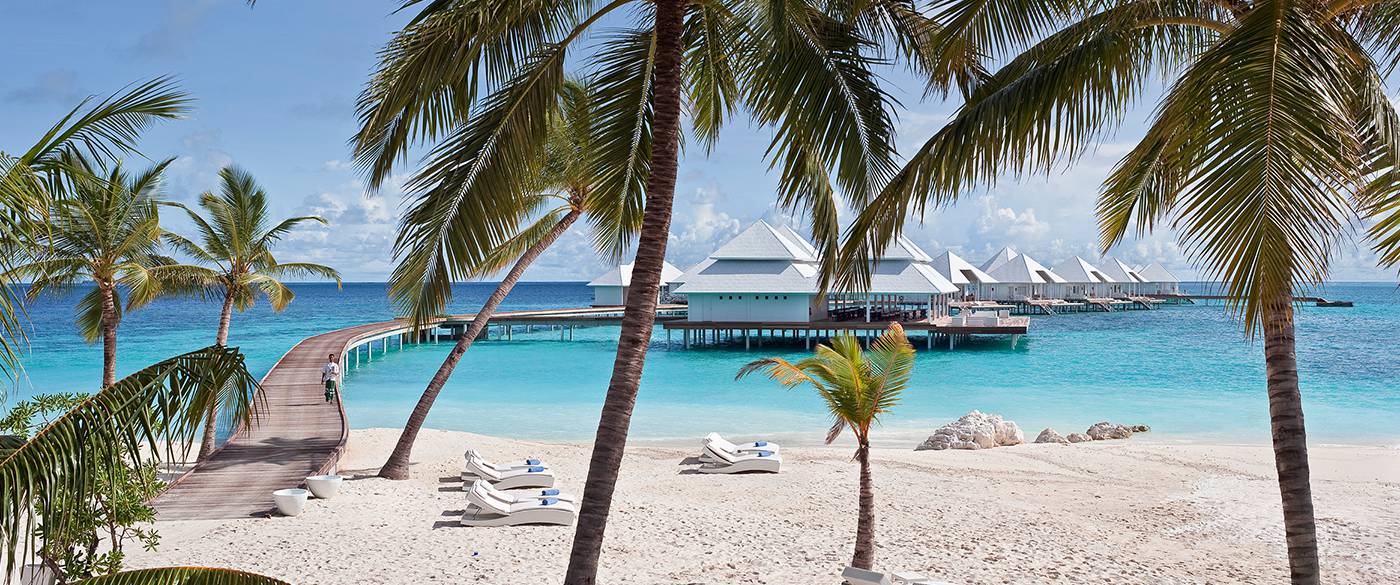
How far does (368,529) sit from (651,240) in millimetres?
6107

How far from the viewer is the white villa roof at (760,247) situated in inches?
1458

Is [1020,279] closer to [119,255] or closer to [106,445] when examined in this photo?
[119,255]

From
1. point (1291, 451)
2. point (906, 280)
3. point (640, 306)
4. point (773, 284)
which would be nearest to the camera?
point (1291, 451)

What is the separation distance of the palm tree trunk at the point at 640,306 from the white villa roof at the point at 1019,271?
204 feet

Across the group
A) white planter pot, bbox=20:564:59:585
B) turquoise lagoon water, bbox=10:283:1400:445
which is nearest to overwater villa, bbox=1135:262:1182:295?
Answer: turquoise lagoon water, bbox=10:283:1400:445

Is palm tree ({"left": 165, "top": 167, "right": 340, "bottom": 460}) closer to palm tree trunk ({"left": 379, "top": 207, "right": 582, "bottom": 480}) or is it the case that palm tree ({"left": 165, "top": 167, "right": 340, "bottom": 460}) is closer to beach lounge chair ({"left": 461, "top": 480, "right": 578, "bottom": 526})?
palm tree trunk ({"left": 379, "top": 207, "right": 582, "bottom": 480})

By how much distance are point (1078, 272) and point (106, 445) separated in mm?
77764

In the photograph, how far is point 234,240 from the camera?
47.1 ft

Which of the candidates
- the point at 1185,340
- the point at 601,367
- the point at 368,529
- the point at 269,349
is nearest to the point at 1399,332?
the point at 1185,340

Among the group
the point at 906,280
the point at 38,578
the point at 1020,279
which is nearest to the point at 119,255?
the point at 38,578

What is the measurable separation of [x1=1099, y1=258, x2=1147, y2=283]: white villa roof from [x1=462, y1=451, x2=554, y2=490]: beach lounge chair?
75.7 m

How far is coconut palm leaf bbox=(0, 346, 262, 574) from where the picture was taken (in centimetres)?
304

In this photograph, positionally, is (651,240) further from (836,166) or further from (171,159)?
(171,159)

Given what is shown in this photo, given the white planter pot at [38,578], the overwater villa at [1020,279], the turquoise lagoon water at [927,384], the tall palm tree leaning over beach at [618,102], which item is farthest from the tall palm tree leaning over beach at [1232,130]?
the overwater villa at [1020,279]
